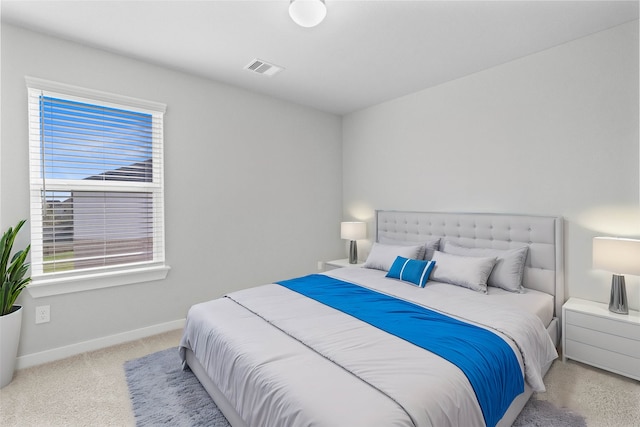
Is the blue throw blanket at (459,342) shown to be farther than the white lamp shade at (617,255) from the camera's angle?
No

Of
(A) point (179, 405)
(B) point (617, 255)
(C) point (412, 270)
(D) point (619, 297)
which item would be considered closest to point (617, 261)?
(B) point (617, 255)

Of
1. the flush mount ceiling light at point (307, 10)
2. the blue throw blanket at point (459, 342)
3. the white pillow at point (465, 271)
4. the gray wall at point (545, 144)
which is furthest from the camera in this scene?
the white pillow at point (465, 271)

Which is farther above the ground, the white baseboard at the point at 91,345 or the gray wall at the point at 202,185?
the gray wall at the point at 202,185

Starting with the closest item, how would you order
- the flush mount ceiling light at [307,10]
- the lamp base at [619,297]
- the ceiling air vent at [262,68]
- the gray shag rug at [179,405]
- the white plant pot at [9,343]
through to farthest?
the gray shag rug at [179,405] → the flush mount ceiling light at [307,10] → the white plant pot at [9,343] → the lamp base at [619,297] → the ceiling air vent at [262,68]

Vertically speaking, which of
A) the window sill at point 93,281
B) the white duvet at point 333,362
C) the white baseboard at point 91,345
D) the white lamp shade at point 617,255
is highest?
the white lamp shade at point 617,255

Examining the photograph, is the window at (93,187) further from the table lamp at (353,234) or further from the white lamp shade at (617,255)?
the white lamp shade at (617,255)

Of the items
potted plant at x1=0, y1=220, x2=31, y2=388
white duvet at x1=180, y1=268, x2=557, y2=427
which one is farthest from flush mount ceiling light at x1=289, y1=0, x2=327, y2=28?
potted plant at x1=0, y1=220, x2=31, y2=388

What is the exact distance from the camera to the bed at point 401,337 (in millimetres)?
1307

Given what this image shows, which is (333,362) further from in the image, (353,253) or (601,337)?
(353,253)

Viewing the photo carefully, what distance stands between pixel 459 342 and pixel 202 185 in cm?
279

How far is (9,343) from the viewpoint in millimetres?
2191

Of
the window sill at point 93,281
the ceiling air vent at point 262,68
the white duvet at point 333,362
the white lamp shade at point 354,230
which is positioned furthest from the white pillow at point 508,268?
the window sill at point 93,281

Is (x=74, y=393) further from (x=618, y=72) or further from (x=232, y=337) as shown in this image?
(x=618, y=72)

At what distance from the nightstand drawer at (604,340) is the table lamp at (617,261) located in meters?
0.20
